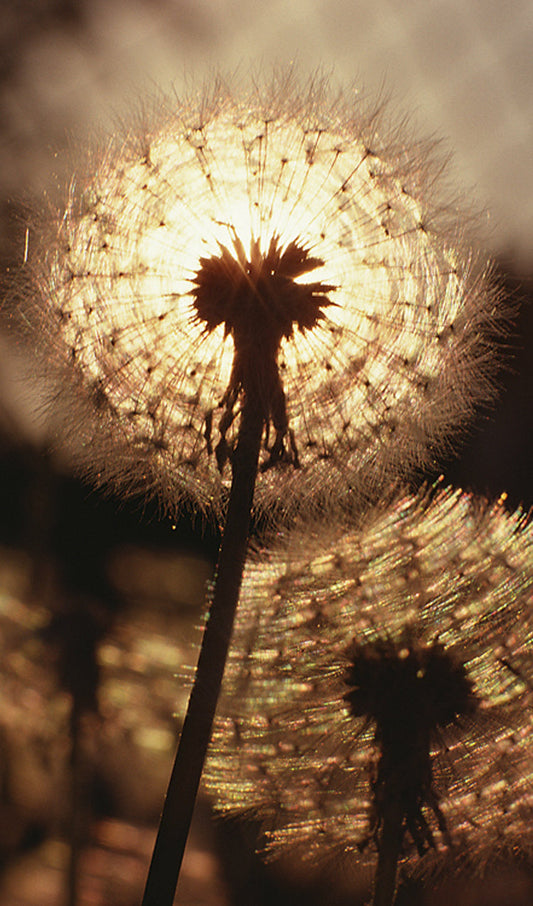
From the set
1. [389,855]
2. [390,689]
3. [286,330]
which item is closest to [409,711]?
[390,689]

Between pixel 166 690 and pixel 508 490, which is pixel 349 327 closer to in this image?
pixel 508 490

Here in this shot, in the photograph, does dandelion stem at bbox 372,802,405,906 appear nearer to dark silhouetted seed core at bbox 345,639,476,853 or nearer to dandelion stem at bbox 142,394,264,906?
dark silhouetted seed core at bbox 345,639,476,853

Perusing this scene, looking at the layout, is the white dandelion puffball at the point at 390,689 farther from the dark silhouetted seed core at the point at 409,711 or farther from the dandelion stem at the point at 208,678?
the dandelion stem at the point at 208,678

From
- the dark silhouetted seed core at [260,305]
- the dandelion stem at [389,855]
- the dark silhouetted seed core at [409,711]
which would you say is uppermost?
the dark silhouetted seed core at [260,305]

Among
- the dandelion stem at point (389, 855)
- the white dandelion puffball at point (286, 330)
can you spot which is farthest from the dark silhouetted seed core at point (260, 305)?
the dandelion stem at point (389, 855)

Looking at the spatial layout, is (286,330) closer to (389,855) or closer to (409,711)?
(409,711)

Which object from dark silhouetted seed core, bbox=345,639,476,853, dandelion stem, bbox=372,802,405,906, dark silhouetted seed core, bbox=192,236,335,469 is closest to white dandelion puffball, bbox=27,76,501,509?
dark silhouetted seed core, bbox=192,236,335,469
